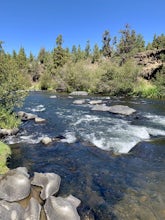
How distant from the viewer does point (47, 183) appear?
7.32 meters

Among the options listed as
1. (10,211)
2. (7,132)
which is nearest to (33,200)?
(10,211)

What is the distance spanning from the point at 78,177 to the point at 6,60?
34.7 feet

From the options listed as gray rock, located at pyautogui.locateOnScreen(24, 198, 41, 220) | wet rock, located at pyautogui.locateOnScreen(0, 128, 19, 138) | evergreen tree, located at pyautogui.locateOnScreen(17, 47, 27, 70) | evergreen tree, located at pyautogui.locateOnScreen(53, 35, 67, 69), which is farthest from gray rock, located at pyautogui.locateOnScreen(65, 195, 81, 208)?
evergreen tree, located at pyautogui.locateOnScreen(17, 47, 27, 70)

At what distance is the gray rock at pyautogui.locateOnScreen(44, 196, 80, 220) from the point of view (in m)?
5.80

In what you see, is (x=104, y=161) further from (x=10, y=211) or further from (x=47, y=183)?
(x=10, y=211)

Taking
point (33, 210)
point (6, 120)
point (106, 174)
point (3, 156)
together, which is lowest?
point (106, 174)

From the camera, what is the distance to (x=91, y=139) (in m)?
12.8

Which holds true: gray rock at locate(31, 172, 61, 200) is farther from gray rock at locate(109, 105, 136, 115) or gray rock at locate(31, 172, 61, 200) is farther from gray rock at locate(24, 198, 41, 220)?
gray rock at locate(109, 105, 136, 115)

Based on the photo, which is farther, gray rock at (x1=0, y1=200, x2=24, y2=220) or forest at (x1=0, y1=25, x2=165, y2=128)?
forest at (x1=0, y1=25, x2=165, y2=128)

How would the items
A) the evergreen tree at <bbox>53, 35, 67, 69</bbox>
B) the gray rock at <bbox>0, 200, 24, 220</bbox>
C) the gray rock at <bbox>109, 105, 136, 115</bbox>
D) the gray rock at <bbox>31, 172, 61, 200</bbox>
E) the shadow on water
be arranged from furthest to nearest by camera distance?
1. the evergreen tree at <bbox>53, 35, 67, 69</bbox>
2. the gray rock at <bbox>109, 105, 136, 115</bbox>
3. the gray rock at <bbox>31, 172, 61, 200</bbox>
4. the shadow on water
5. the gray rock at <bbox>0, 200, 24, 220</bbox>

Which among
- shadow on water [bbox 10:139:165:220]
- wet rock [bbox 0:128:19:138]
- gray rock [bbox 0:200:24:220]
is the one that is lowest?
shadow on water [bbox 10:139:165:220]

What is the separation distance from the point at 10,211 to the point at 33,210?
1.98 feet

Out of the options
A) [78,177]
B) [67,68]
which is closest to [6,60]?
[78,177]

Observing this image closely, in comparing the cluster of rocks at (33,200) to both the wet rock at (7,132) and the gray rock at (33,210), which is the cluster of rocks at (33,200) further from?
the wet rock at (7,132)
